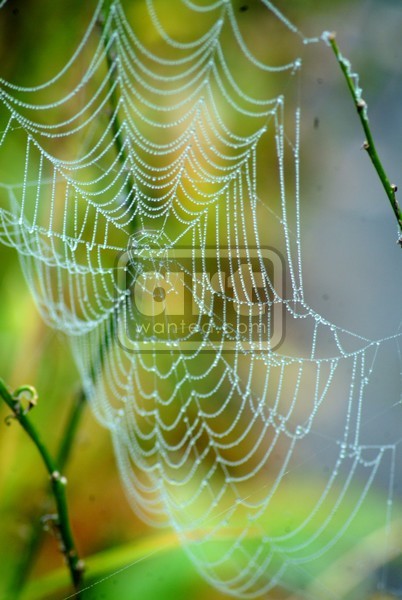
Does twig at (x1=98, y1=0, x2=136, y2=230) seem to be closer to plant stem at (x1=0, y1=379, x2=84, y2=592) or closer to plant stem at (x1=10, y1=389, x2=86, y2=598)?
plant stem at (x1=10, y1=389, x2=86, y2=598)

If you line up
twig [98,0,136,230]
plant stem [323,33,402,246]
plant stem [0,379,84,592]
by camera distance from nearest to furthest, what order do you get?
plant stem [323,33,402,246], plant stem [0,379,84,592], twig [98,0,136,230]

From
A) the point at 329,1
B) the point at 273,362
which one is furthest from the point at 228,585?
the point at 329,1

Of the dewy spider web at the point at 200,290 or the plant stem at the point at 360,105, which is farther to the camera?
the dewy spider web at the point at 200,290

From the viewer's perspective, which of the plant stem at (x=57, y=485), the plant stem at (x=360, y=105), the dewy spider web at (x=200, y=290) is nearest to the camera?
the plant stem at (x=360, y=105)

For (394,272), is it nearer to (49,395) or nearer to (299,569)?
(299,569)

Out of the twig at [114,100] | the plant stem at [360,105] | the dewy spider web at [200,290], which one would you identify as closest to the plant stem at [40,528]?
the dewy spider web at [200,290]

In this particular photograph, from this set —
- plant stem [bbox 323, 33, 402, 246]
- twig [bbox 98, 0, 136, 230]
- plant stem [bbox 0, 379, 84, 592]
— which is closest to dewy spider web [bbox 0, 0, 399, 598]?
twig [bbox 98, 0, 136, 230]

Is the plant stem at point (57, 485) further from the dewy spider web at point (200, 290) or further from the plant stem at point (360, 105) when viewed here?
the plant stem at point (360, 105)
